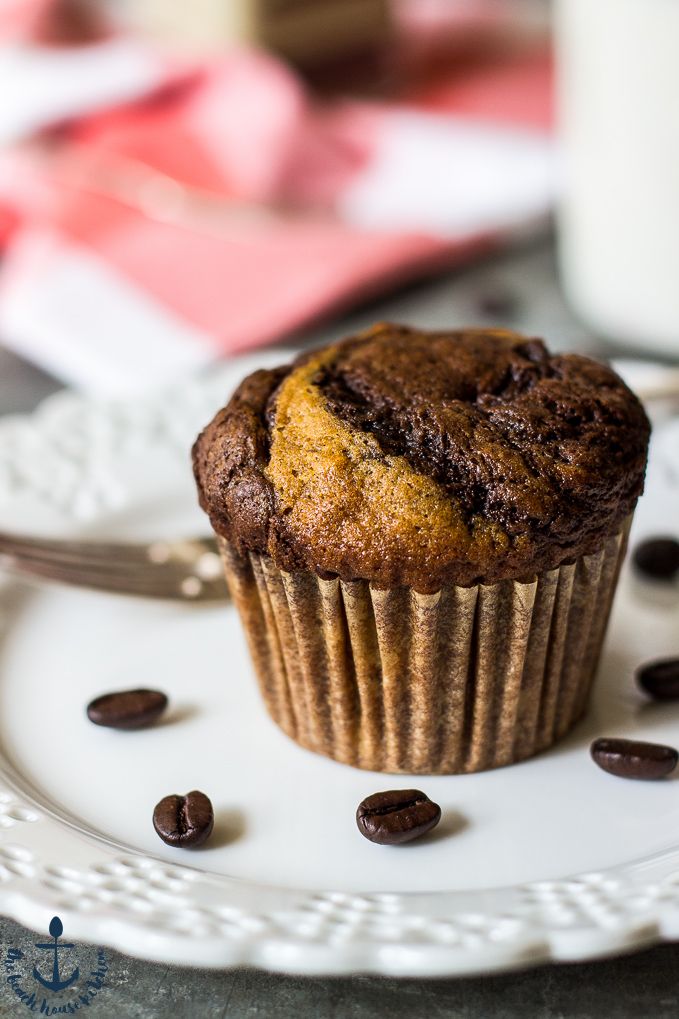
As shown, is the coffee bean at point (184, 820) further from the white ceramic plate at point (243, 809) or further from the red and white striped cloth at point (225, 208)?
the red and white striped cloth at point (225, 208)

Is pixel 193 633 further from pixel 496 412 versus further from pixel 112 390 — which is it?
pixel 112 390

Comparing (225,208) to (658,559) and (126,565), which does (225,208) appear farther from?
(658,559)

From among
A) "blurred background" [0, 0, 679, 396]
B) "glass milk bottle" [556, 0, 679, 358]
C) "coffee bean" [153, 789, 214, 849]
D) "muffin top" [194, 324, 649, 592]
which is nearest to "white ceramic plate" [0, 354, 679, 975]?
"coffee bean" [153, 789, 214, 849]

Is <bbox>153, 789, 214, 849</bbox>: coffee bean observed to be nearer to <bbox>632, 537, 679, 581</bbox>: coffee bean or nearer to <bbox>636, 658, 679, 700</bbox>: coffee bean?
<bbox>636, 658, 679, 700</bbox>: coffee bean

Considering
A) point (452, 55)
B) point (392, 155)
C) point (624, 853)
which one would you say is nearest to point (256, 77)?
point (392, 155)

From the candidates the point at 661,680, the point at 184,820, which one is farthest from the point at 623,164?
the point at 184,820
